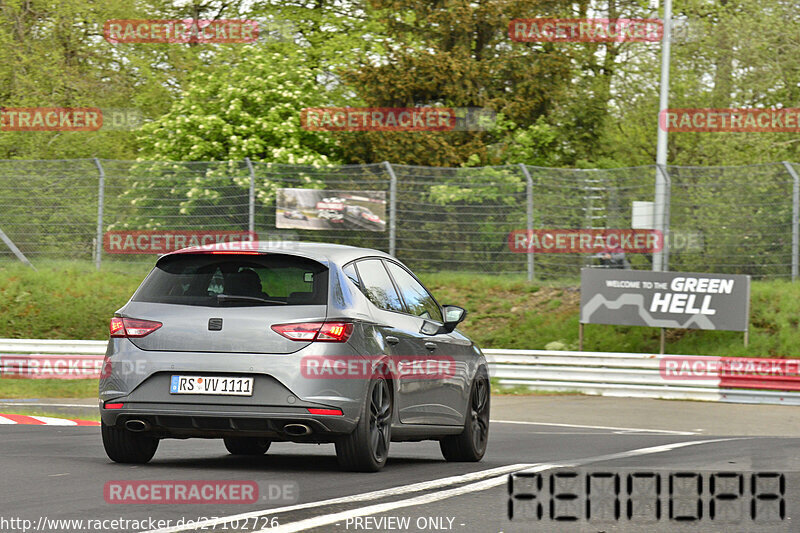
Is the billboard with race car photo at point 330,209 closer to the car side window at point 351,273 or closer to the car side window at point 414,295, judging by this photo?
the car side window at point 414,295

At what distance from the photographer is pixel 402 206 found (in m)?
26.4

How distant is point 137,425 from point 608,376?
15.6 metres

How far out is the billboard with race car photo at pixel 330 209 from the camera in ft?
86.8

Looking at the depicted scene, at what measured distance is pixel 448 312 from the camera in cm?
1036

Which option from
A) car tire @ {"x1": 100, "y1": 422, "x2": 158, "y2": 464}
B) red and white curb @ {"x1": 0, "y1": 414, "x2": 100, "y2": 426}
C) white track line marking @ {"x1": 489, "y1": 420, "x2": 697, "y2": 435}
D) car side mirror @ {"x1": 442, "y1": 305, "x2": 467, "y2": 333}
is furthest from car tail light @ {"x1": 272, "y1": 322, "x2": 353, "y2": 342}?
white track line marking @ {"x1": 489, "y1": 420, "x2": 697, "y2": 435}

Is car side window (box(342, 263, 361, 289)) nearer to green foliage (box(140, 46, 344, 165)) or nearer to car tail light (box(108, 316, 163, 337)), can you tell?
car tail light (box(108, 316, 163, 337))

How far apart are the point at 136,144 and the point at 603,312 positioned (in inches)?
753

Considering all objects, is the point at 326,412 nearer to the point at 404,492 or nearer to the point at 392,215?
the point at 404,492

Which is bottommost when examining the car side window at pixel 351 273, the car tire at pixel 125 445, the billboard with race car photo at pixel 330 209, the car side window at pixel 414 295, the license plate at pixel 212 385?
the car tire at pixel 125 445

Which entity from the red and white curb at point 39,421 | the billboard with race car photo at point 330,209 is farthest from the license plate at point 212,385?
the billboard with race car photo at point 330,209

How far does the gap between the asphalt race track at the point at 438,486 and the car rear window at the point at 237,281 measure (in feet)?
3.80

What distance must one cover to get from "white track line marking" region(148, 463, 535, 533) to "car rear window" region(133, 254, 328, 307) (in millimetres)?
1430

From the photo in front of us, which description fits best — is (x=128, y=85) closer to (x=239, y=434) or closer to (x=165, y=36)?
(x=165, y=36)

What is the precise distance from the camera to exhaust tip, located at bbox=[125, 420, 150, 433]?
8.57 metres
